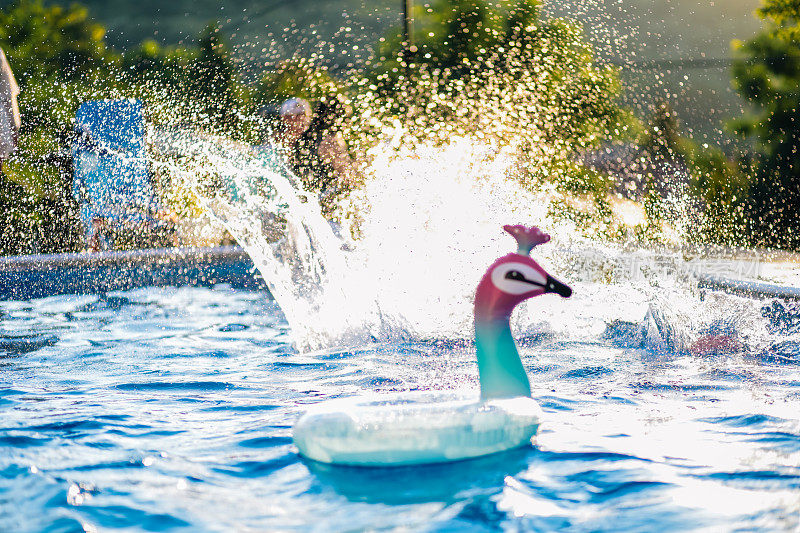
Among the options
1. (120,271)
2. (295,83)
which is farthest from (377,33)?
(120,271)

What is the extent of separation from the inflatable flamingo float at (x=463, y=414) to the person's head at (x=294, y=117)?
421 inches

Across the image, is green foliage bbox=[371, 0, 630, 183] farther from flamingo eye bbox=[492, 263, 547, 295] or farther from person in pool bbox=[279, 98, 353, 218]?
flamingo eye bbox=[492, 263, 547, 295]

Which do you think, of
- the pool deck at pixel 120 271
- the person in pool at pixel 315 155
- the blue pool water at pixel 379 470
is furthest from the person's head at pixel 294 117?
the blue pool water at pixel 379 470

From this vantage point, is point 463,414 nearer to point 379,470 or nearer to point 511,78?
point 379,470

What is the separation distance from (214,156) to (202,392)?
1110 centimetres

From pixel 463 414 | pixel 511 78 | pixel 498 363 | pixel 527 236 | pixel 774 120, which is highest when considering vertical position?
pixel 511 78

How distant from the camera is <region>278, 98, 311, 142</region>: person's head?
524 inches

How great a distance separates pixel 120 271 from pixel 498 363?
755cm

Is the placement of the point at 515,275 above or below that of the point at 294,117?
below

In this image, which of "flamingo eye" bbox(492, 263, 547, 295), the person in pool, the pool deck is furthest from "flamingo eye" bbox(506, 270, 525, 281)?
the person in pool

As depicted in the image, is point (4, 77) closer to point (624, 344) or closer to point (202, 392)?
point (202, 392)

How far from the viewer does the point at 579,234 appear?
48.4 feet

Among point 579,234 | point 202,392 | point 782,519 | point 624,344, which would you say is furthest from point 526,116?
point 782,519

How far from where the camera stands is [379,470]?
284cm
